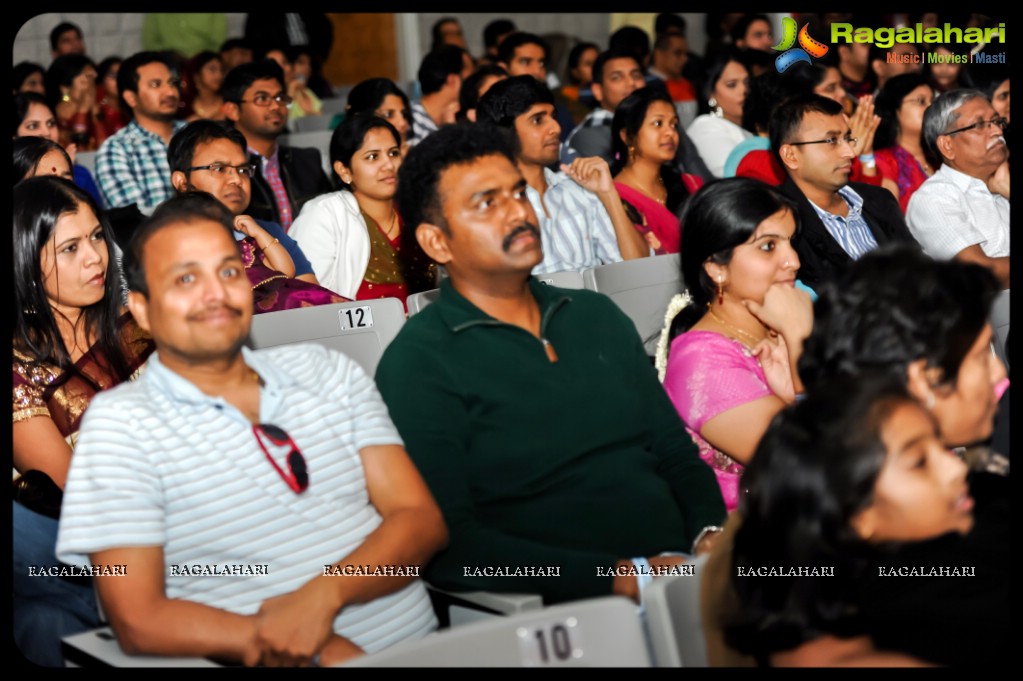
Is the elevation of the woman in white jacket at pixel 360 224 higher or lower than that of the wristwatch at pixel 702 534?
higher

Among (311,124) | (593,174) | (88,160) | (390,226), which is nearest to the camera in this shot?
(390,226)

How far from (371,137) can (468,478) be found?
6.51 ft

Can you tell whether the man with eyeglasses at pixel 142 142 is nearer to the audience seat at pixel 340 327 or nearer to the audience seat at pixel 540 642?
the audience seat at pixel 340 327

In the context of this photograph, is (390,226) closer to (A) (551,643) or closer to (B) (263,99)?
(B) (263,99)

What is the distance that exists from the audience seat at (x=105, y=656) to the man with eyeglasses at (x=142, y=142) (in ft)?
9.15

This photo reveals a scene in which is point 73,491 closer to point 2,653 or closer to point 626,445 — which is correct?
point 2,653

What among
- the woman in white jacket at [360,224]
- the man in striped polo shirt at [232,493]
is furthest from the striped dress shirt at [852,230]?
the man in striped polo shirt at [232,493]

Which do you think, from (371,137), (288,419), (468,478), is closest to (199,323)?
(288,419)

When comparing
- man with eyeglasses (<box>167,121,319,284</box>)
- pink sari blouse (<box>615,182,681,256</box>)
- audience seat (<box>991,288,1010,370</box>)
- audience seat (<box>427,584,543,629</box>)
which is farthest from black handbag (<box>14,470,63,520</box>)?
pink sari blouse (<box>615,182,681,256</box>)

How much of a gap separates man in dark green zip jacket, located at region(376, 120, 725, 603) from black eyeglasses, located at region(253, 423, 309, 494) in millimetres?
239

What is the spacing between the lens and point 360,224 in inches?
139

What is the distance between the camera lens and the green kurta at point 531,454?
1.86 m

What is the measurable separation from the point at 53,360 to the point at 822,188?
7.44 feet

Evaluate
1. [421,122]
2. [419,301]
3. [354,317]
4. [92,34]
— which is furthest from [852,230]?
[92,34]
